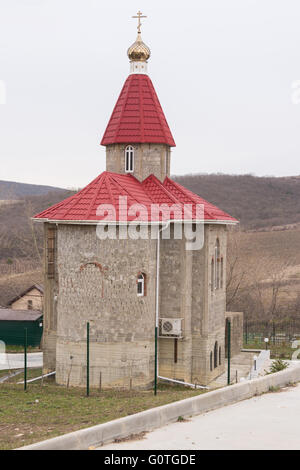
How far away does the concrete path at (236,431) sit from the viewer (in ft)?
30.1

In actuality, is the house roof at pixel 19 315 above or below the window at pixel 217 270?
below

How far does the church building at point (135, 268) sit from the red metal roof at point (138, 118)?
43 mm

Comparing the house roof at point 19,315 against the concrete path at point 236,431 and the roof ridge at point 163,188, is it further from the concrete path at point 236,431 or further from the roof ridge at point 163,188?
the concrete path at point 236,431

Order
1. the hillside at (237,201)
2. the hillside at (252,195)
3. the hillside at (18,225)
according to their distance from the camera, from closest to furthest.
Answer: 1. the hillside at (18,225)
2. the hillside at (237,201)
3. the hillside at (252,195)

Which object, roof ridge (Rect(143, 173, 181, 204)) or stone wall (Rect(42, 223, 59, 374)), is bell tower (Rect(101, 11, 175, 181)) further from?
stone wall (Rect(42, 223, 59, 374))

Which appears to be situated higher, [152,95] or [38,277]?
[152,95]

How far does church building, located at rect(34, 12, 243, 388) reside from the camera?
61.3 ft

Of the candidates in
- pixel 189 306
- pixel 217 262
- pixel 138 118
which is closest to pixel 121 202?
pixel 189 306

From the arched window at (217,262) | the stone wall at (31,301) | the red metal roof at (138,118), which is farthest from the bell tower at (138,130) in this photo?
the stone wall at (31,301)

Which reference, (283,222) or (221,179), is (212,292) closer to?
(283,222)
